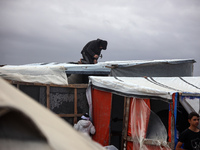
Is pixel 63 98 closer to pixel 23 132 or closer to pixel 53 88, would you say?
pixel 53 88

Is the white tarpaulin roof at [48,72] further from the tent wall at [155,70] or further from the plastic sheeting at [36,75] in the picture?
the tent wall at [155,70]

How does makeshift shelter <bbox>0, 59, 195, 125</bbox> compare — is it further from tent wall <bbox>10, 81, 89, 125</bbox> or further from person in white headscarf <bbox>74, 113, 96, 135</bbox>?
person in white headscarf <bbox>74, 113, 96, 135</bbox>

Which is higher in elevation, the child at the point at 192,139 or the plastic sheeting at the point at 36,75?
the plastic sheeting at the point at 36,75

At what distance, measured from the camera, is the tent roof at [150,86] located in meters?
6.14

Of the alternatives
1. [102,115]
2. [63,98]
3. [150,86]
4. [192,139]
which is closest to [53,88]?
[63,98]

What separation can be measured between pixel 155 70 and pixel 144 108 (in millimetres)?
3625

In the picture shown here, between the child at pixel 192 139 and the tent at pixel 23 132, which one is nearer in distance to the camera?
the tent at pixel 23 132

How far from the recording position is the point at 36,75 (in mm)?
8367

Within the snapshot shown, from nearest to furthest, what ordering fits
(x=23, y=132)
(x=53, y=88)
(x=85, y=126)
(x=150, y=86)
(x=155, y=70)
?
(x=23, y=132) < (x=150, y=86) < (x=85, y=126) < (x=53, y=88) < (x=155, y=70)

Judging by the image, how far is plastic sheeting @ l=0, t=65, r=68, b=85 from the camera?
7.99m

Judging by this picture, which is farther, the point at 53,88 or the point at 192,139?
A: the point at 53,88

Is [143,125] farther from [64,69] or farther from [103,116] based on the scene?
[64,69]

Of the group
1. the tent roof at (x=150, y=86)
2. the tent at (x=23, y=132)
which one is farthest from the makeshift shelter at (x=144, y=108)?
the tent at (x=23, y=132)

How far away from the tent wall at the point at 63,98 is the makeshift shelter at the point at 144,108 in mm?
339
